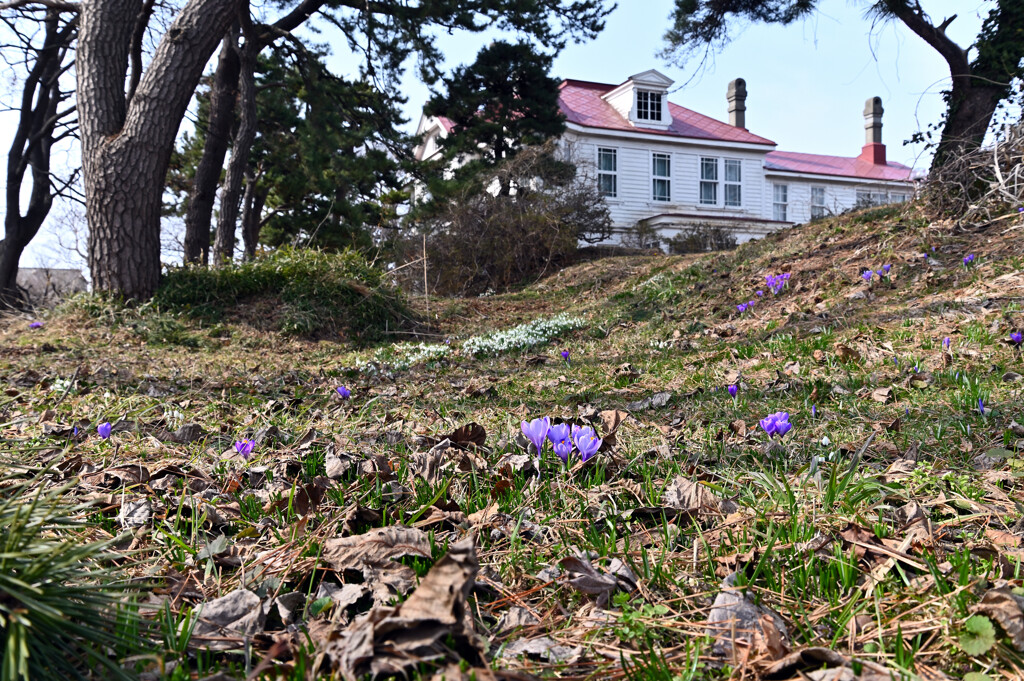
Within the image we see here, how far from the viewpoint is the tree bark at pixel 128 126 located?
25.0ft

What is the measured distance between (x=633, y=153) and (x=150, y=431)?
26.0m

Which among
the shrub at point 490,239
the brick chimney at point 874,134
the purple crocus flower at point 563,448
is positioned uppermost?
the brick chimney at point 874,134

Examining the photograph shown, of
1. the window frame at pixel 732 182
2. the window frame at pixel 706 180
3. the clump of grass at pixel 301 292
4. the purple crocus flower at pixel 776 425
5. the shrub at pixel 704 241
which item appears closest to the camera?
the purple crocus flower at pixel 776 425

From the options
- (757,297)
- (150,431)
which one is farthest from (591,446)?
(757,297)

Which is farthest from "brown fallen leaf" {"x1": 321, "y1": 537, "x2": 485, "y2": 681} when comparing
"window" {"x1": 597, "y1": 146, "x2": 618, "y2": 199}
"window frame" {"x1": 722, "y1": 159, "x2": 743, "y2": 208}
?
"window frame" {"x1": 722, "y1": 159, "x2": 743, "y2": 208}

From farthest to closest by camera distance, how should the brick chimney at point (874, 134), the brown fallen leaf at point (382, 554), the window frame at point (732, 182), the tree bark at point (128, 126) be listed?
1. the brick chimney at point (874, 134)
2. the window frame at point (732, 182)
3. the tree bark at point (128, 126)
4. the brown fallen leaf at point (382, 554)

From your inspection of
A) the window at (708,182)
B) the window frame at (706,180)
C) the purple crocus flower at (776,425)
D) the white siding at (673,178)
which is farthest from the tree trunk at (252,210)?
the purple crocus flower at (776,425)

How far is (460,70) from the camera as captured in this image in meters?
19.4

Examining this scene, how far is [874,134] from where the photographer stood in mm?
37438

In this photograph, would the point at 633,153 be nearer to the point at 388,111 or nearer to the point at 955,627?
the point at 388,111

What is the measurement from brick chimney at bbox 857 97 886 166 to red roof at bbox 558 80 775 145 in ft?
39.1

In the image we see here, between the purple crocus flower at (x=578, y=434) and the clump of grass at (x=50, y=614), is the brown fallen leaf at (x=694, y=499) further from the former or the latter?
the clump of grass at (x=50, y=614)

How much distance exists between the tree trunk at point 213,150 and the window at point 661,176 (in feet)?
61.8

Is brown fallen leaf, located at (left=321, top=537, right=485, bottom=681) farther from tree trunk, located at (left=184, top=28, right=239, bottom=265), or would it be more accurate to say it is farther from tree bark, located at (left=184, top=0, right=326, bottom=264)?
tree trunk, located at (left=184, top=28, right=239, bottom=265)
